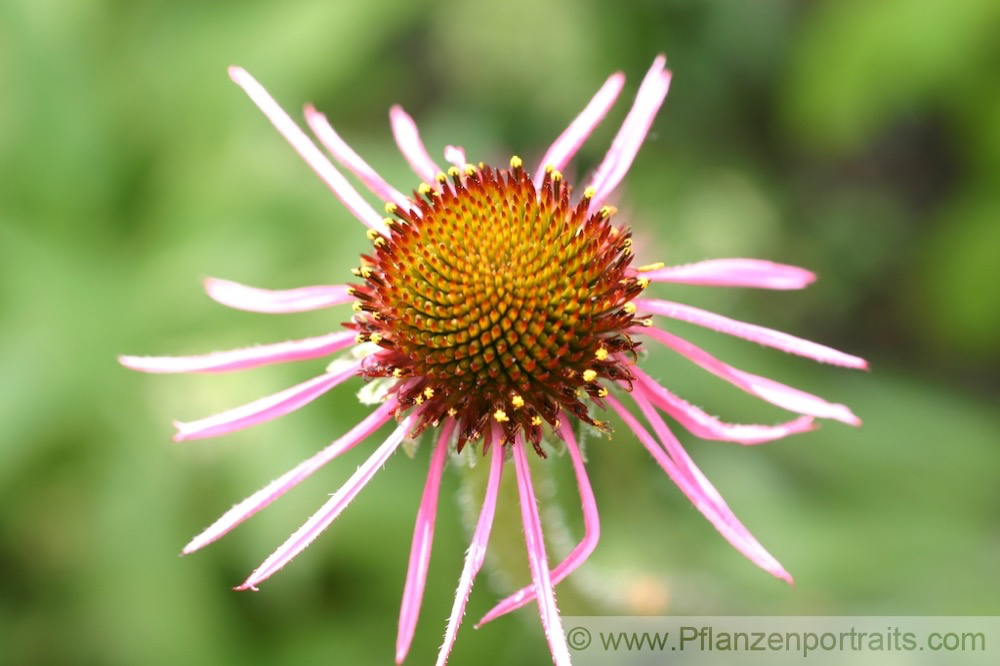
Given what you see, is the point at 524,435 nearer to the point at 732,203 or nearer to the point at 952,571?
the point at 952,571

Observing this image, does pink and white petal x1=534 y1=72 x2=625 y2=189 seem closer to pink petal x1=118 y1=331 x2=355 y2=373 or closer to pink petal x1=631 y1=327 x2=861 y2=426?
pink petal x1=631 y1=327 x2=861 y2=426

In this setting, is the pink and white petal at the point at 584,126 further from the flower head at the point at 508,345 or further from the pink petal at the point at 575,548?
the pink petal at the point at 575,548

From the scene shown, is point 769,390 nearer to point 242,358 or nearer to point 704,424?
point 704,424

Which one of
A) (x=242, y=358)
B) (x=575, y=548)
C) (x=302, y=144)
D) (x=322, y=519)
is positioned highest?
(x=302, y=144)

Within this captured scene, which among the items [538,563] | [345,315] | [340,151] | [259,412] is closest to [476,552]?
[538,563]

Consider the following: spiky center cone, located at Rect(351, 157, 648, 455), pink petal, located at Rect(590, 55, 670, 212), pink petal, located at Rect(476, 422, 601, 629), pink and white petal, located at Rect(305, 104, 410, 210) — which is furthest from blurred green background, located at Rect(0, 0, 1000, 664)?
pink and white petal, located at Rect(305, 104, 410, 210)
